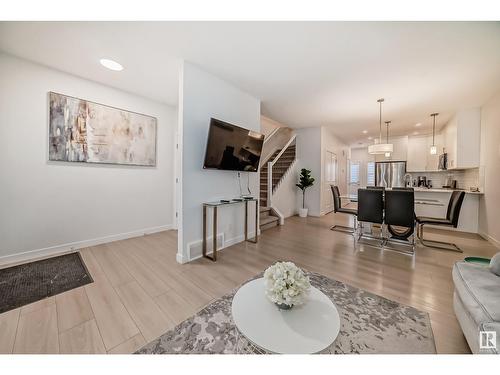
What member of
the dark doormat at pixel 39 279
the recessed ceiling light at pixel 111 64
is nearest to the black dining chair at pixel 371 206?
the dark doormat at pixel 39 279

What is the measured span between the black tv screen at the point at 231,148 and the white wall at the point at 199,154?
16 cm

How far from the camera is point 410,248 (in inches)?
120

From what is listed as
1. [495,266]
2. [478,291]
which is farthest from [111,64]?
[495,266]

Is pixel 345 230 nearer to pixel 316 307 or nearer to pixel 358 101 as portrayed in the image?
pixel 358 101

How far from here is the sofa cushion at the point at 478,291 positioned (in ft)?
3.33

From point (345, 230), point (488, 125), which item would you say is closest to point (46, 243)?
point (345, 230)

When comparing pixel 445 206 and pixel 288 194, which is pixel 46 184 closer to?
pixel 288 194

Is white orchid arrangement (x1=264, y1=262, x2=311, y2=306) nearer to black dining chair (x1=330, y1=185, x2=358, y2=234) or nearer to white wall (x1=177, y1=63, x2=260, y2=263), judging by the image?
white wall (x1=177, y1=63, x2=260, y2=263)

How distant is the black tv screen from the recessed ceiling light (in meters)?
1.51

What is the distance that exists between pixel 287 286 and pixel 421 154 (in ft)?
23.8

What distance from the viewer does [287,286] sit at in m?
1.04

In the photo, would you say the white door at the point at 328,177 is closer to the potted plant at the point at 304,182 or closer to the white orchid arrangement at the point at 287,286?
the potted plant at the point at 304,182

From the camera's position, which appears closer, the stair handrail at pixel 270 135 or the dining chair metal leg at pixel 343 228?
the dining chair metal leg at pixel 343 228
